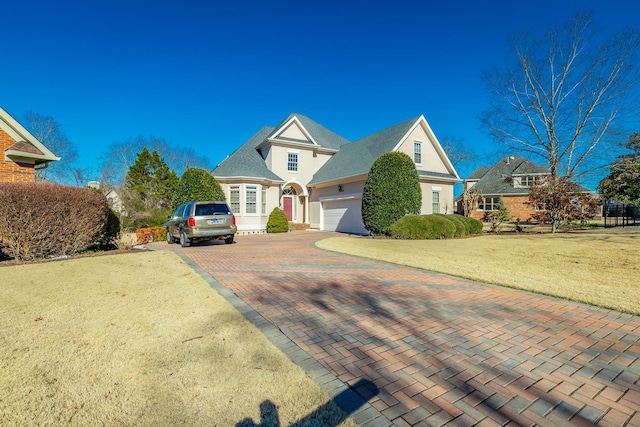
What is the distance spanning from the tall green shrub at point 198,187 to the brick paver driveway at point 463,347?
521 inches

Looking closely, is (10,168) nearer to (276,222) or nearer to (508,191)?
(276,222)

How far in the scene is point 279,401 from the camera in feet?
8.15

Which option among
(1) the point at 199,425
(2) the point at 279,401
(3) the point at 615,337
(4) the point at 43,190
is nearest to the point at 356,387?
(2) the point at 279,401

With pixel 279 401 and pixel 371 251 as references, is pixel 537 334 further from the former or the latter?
pixel 371 251

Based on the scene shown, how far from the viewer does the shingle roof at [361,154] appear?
65.5 ft

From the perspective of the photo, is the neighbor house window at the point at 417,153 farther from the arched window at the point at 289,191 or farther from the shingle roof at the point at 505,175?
the shingle roof at the point at 505,175

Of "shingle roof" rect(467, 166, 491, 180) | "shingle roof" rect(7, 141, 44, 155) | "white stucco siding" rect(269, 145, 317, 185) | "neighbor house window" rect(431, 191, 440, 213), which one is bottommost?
"neighbor house window" rect(431, 191, 440, 213)

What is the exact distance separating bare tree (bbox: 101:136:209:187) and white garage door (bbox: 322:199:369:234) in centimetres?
1975

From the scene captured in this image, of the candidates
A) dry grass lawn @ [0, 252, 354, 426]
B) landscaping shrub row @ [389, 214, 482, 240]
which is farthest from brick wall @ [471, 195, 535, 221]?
dry grass lawn @ [0, 252, 354, 426]

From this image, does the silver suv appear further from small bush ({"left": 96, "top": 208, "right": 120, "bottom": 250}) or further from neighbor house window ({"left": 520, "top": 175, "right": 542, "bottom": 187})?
neighbor house window ({"left": 520, "top": 175, "right": 542, "bottom": 187})

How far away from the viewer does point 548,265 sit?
824 cm

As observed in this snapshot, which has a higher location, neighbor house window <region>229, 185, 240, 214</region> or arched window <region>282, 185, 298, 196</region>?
arched window <region>282, 185, 298, 196</region>

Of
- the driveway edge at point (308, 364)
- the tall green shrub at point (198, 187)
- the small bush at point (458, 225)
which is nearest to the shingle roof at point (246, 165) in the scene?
the tall green shrub at point (198, 187)

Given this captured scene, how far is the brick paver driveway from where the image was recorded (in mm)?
2439
